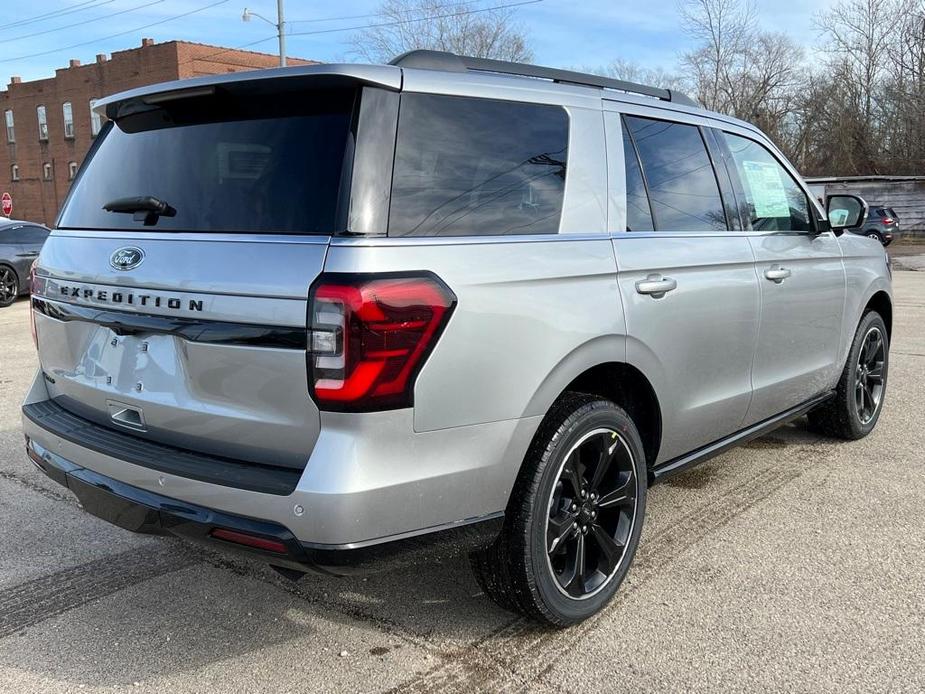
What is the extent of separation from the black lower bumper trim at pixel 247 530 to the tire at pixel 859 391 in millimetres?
3343

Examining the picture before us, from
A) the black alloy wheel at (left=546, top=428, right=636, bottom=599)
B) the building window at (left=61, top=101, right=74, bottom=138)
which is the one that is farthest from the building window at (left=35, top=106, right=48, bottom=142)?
the black alloy wheel at (left=546, top=428, right=636, bottom=599)

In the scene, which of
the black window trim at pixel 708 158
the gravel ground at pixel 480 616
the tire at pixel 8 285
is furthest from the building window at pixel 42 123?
the black window trim at pixel 708 158

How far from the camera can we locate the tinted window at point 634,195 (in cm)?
321

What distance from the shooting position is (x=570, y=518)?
2.91m

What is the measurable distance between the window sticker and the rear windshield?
2.47m

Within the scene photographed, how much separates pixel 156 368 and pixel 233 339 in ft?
1.31

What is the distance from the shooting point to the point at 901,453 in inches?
199

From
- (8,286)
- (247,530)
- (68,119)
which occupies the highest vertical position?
(68,119)

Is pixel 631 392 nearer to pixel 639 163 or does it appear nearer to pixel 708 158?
pixel 639 163

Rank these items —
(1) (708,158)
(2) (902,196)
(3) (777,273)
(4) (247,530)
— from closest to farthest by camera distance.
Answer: (4) (247,530), (1) (708,158), (3) (777,273), (2) (902,196)

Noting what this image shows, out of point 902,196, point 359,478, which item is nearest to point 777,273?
point 359,478

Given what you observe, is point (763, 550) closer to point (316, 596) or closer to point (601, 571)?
point (601, 571)

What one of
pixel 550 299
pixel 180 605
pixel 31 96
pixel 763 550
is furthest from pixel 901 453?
pixel 31 96

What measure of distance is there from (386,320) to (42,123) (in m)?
51.7
